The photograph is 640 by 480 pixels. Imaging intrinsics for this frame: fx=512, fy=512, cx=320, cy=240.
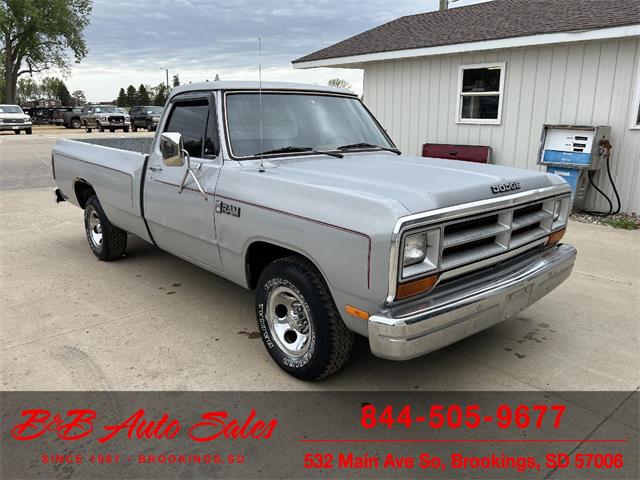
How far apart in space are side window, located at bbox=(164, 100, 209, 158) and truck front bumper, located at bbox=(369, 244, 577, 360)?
218 centimetres

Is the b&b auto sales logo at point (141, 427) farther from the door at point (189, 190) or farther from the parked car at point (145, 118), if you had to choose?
the parked car at point (145, 118)

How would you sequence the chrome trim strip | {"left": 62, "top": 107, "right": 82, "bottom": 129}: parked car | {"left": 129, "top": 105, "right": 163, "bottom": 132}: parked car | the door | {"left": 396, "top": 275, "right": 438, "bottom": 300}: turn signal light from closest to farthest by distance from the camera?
the chrome trim strip → {"left": 396, "top": 275, "right": 438, "bottom": 300}: turn signal light → the door → {"left": 129, "top": 105, "right": 163, "bottom": 132}: parked car → {"left": 62, "top": 107, "right": 82, "bottom": 129}: parked car

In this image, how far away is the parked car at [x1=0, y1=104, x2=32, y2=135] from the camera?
30228mm

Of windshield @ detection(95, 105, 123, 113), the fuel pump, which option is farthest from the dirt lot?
windshield @ detection(95, 105, 123, 113)

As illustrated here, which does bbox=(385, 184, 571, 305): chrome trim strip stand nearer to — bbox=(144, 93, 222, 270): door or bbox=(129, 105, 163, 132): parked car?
bbox=(144, 93, 222, 270): door

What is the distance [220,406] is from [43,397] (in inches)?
44.3

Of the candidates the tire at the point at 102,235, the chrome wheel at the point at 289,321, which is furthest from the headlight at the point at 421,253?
the tire at the point at 102,235

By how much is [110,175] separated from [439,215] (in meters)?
3.77

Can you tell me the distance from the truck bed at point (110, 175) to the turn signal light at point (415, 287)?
2.98 metres

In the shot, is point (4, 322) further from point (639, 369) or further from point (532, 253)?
point (639, 369)

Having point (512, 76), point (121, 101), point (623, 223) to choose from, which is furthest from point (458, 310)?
point (121, 101)

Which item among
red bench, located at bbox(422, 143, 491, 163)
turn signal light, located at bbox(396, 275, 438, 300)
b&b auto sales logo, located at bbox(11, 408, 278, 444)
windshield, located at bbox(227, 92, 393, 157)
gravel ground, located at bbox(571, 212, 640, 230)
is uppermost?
windshield, located at bbox(227, 92, 393, 157)

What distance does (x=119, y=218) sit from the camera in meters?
5.33

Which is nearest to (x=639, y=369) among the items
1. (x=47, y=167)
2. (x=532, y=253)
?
(x=532, y=253)
